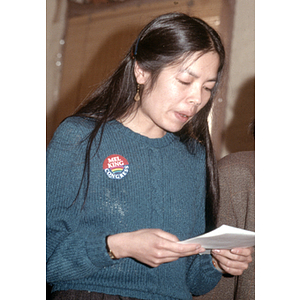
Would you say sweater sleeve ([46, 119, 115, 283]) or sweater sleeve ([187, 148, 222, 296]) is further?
sweater sleeve ([187, 148, 222, 296])

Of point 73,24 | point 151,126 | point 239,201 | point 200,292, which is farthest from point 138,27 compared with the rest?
point 200,292

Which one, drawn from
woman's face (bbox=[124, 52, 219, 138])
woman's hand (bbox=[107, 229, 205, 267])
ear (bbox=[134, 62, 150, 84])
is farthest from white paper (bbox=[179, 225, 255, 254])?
ear (bbox=[134, 62, 150, 84])

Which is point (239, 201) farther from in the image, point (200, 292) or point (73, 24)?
point (73, 24)

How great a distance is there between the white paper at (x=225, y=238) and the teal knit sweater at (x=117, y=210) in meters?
0.15

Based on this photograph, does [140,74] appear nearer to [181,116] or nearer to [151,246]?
[181,116]

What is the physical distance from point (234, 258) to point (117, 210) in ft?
0.86

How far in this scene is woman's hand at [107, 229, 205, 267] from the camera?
23.4 inches

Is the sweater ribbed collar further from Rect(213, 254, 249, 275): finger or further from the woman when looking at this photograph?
Rect(213, 254, 249, 275): finger

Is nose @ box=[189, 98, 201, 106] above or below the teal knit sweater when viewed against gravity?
above

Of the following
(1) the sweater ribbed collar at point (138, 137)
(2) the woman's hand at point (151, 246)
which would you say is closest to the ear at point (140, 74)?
(1) the sweater ribbed collar at point (138, 137)

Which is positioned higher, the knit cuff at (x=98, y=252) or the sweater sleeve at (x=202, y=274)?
the knit cuff at (x=98, y=252)

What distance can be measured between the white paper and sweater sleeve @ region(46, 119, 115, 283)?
17 cm

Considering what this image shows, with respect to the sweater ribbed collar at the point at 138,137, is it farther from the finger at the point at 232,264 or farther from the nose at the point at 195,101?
the finger at the point at 232,264

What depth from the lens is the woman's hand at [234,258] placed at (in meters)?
0.72
